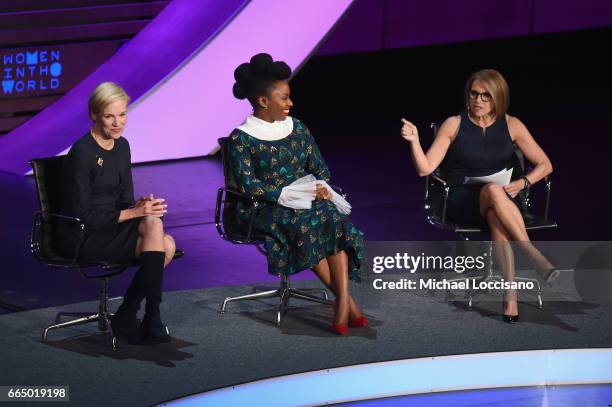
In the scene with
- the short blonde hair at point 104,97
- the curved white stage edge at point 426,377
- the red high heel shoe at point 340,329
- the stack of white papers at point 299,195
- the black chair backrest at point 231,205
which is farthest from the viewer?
the black chair backrest at point 231,205

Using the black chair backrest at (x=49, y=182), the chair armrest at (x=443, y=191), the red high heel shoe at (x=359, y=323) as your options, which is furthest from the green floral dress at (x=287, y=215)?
the black chair backrest at (x=49, y=182)

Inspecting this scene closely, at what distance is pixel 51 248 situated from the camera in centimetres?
460

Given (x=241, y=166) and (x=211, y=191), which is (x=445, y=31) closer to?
(x=211, y=191)

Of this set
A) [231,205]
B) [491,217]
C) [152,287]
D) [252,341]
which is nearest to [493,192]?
[491,217]

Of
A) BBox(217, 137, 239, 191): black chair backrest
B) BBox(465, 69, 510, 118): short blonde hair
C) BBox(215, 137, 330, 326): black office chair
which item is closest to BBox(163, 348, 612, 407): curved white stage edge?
BBox(215, 137, 330, 326): black office chair

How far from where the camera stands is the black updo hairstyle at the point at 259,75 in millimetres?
4895

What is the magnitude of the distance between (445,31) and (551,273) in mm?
8005

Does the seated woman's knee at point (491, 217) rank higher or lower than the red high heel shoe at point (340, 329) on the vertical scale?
higher

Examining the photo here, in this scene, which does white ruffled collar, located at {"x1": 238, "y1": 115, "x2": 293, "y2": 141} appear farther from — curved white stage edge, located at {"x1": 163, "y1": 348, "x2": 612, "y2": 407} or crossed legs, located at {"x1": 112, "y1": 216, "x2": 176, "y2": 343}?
curved white stage edge, located at {"x1": 163, "y1": 348, "x2": 612, "y2": 407}

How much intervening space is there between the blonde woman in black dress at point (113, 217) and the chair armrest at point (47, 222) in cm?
3

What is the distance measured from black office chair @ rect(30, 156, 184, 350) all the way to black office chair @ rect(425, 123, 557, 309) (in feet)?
4.14

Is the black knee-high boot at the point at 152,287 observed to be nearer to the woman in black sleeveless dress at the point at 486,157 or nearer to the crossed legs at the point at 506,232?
the woman in black sleeveless dress at the point at 486,157

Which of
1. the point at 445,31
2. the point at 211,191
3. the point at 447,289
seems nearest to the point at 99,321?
the point at 447,289

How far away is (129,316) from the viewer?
4.54 meters
